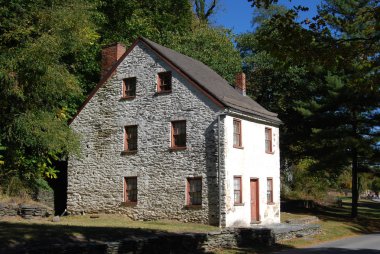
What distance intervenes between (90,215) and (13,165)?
465 centimetres

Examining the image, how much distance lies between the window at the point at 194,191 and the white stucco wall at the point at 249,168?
1425 mm

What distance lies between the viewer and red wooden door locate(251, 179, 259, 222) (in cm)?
2492

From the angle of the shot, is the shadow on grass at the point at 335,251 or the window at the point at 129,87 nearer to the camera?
the shadow on grass at the point at 335,251

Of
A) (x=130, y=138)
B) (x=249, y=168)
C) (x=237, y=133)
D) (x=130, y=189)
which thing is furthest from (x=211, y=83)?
(x=130, y=189)

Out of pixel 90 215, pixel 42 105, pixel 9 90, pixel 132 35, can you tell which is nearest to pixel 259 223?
pixel 90 215

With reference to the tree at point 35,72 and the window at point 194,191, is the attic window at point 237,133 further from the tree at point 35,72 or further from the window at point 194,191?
the tree at point 35,72

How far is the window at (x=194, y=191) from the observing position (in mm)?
22828

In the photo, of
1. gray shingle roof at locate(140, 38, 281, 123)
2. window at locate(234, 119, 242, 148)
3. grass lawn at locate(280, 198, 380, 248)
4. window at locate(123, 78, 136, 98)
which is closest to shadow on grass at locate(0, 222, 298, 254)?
grass lawn at locate(280, 198, 380, 248)

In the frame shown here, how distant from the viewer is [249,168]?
2442cm

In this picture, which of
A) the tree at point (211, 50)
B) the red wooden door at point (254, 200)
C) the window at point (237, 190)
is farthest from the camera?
the tree at point (211, 50)

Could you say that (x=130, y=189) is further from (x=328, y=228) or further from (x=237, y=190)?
(x=328, y=228)

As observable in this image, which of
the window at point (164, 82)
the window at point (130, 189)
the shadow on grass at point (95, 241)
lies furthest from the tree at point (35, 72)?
the shadow on grass at point (95, 241)

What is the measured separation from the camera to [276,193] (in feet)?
88.7

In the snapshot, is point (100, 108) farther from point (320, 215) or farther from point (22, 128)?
point (320, 215)
